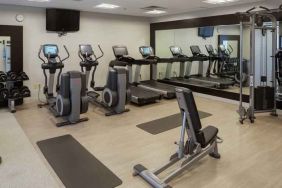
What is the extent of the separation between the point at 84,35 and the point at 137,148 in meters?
4.56

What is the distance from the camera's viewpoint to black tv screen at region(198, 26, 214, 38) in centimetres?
699

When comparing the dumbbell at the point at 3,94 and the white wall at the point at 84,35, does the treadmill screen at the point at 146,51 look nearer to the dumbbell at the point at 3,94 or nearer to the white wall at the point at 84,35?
the white wall at the point at 84,35

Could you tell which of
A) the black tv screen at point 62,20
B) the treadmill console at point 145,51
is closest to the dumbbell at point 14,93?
the black tv screen at point 62,20

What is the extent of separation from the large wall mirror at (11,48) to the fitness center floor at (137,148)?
1.14 metres

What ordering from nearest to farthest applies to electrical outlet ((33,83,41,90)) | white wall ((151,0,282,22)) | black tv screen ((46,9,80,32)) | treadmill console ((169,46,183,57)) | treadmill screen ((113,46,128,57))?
1. white wall ((151,0,282,22))
2. black tv screen ((46,9,80,32))
3. electrical outlet ((33,83,41,90))
4. treadmill screen ((113,46,128,57))
5. treadmill console ((169,46,183,57))

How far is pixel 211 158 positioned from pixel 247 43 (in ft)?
14.9

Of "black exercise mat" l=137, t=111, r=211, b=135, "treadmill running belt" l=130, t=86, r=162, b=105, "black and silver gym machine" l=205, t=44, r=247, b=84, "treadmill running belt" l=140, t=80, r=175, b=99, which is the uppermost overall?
"black and silver gym machine" l=205, t=44, r=247, b=84

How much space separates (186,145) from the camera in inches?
110

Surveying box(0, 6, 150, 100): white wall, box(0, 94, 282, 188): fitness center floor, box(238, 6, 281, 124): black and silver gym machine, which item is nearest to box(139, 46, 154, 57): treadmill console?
box(0, 6, 150, 100): white wall

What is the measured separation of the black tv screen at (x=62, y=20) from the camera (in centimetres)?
621

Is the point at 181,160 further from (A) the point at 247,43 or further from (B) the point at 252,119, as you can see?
(A) the point at 247,43

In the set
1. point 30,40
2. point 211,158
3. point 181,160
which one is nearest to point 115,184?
point 181,160

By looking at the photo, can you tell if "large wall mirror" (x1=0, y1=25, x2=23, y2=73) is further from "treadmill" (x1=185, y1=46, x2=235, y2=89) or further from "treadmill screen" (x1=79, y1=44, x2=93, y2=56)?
"treadmill" (x1=185, y1=46, x2=235, y2=89)

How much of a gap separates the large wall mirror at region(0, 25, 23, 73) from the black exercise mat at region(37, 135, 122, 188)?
118 inches
